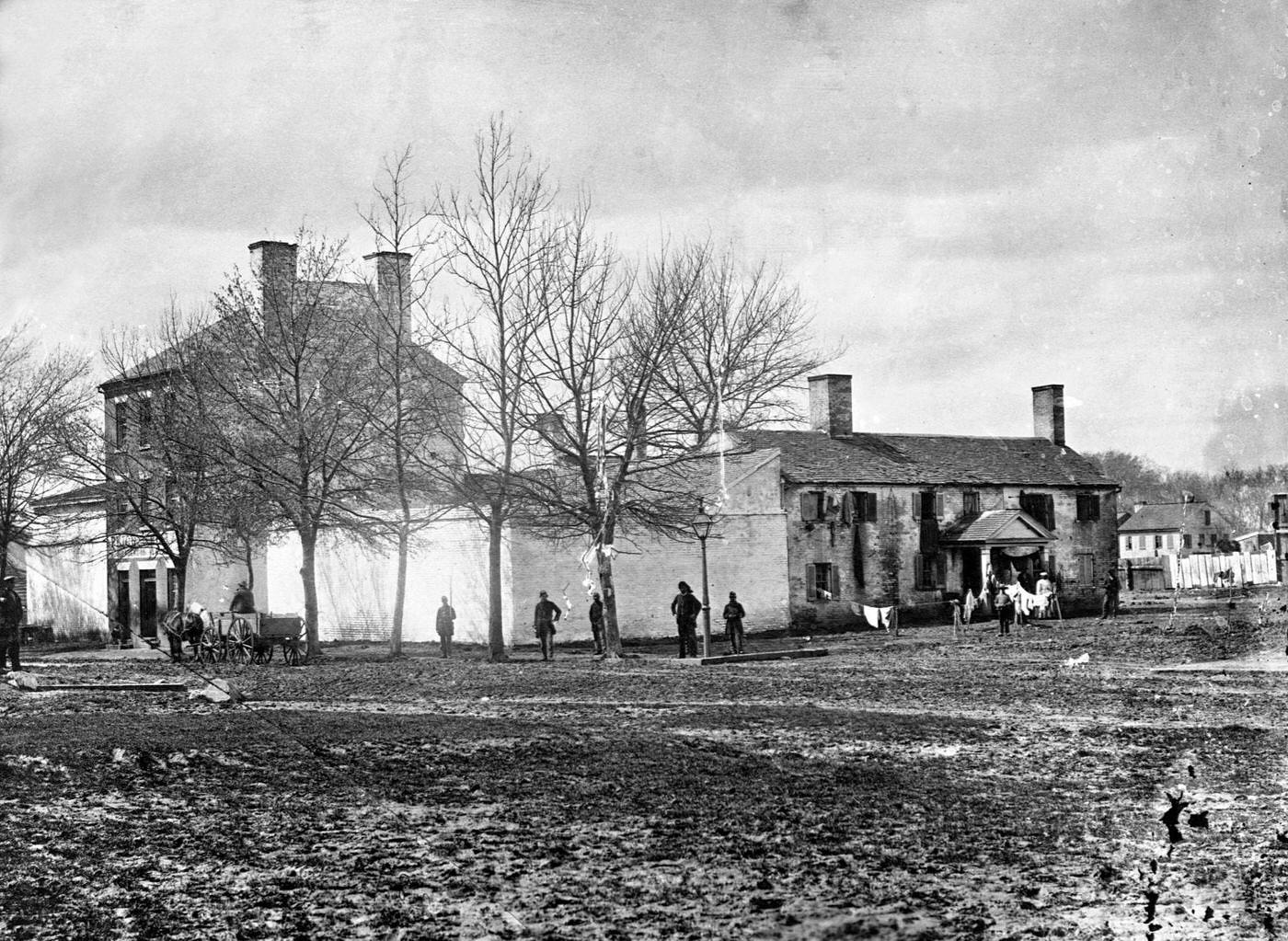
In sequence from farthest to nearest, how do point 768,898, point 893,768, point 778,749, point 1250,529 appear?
point 1250,529 → point 778,749 → point 893,768 → point 768,898

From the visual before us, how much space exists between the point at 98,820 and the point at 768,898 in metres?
4.86

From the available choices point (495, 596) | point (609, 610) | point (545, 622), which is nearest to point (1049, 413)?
point (609, 610)

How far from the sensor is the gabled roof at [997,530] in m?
48.8

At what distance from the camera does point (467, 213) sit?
30.5m

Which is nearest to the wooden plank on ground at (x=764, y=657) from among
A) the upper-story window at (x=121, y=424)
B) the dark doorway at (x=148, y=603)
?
the upper-story window at (x=121, y=424)

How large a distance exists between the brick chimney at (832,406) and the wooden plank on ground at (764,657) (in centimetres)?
2275

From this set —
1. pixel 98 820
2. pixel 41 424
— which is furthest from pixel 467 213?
pixel 98 820

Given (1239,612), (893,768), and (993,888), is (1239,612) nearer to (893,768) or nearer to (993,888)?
(893,768)

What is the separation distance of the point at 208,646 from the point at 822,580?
73.3 ft

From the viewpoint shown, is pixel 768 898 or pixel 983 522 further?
pixel 983 522

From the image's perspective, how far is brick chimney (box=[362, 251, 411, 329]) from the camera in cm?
3200

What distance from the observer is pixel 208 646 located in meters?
29.2

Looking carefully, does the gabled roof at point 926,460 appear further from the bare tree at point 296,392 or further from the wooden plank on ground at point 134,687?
the wooden plank on ground at point 134,687

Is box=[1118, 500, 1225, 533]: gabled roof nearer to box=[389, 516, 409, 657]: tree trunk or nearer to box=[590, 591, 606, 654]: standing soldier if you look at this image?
box=[590, 591, 606, 654]: standing soldier
